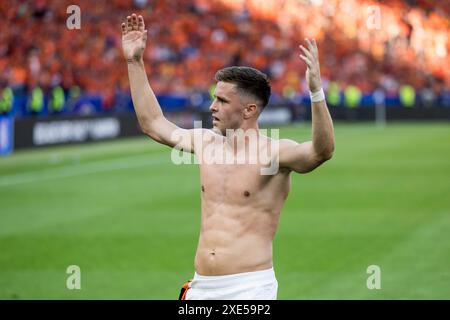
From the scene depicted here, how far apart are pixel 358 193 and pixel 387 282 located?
26.8 ft

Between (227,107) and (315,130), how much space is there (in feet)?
Result: 2.28

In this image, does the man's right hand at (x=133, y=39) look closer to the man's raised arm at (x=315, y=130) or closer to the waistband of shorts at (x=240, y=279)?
the man's raised arm at (x=315, y=130)

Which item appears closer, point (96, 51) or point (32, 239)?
point (32, 239)

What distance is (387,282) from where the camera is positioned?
1053 centimetres

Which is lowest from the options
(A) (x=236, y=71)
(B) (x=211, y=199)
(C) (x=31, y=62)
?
(B) (x=211, y=199)

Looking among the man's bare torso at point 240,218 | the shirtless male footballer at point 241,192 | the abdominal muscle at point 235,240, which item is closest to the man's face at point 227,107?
the shirtless male footballer at point 241,192

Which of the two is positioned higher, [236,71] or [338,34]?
[338,34]

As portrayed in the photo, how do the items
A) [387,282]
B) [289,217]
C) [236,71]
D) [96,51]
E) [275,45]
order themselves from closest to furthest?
[236,71], [387,282], [289,217], [96,51], [275,45]

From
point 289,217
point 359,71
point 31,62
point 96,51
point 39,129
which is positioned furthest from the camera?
point 359,71

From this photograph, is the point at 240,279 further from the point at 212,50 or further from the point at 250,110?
the point at 212,50

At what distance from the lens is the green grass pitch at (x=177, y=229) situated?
10.6 m

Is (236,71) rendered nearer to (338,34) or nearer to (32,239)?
(32,239)

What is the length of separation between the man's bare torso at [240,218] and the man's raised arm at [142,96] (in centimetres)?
49

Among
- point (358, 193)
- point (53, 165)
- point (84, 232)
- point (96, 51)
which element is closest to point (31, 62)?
point (96, 51)
